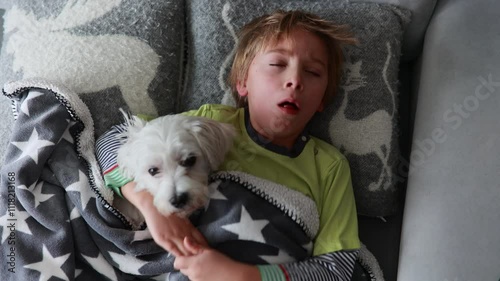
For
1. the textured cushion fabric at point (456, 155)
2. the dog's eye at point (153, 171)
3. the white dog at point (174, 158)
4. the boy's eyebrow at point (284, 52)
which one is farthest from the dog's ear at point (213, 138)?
the textured cushion fabric at point (456, 155)

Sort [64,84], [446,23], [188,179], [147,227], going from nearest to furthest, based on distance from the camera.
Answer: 1. [188,179]
2. [147,227]
3. [64,84]
4. [446,23]

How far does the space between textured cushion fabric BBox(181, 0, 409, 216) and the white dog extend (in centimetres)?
32

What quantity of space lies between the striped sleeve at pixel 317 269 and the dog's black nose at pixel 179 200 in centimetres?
23

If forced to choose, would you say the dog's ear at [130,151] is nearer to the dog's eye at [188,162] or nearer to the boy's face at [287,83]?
the dog's eye at [188,162]

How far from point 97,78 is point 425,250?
3.04ft

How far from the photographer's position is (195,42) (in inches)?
57.2

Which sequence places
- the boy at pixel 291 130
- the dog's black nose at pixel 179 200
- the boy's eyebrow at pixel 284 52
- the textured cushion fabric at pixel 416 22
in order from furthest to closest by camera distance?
the textured cushion fabric at pixel 416 22 → the boy's eyebrow at pixel 284 52 → the boy at pixel 291 130 → the dog's black nose at pixel 179 200

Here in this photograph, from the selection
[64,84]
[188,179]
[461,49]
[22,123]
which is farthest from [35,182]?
[461,49]

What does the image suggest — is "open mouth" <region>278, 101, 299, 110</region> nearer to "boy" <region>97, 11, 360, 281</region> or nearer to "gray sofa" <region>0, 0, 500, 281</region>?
"boy" <region>97, 11, 360, 281</region>

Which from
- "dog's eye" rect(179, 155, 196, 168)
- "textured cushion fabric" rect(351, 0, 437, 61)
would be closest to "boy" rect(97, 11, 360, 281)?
"dog's eye" rect(179, 155, 196, 168)

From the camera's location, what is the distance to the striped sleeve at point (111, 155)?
118 centimetres

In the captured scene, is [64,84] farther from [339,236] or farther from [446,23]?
[446,23]

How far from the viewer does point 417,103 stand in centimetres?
141

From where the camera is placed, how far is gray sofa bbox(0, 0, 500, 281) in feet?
3.75
